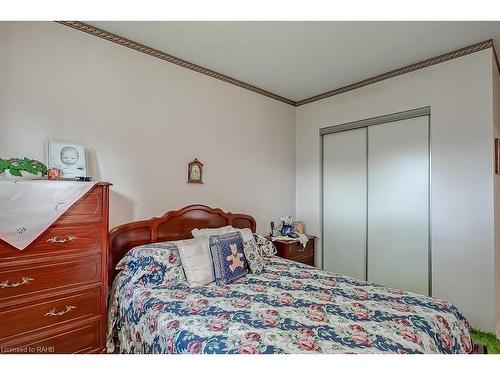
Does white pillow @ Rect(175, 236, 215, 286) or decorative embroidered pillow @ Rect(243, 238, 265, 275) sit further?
decorative embroidered pillow @ Rect(243, 238, 265, 275)

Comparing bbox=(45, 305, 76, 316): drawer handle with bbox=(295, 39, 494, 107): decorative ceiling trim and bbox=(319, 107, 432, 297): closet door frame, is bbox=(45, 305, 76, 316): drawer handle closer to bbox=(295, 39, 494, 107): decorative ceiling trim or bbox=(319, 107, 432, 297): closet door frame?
bbox=(319, 107, 432, 297): closet door frame

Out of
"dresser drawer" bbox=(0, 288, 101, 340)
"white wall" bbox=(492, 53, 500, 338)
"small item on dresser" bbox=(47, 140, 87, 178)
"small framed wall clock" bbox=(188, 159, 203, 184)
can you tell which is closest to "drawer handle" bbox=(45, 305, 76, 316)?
"dresser drawer" bbox=(0, 288, 101, 340)

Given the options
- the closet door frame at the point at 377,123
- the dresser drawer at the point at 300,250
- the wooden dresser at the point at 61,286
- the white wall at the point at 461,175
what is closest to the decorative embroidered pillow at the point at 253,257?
the dresser drawer at the point at 300,250

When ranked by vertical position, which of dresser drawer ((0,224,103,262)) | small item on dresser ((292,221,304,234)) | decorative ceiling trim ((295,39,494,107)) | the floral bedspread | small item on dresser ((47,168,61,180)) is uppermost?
decorative ceiling trim ((295,39,494,107))

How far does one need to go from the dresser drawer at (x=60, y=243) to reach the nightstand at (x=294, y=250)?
1947mm

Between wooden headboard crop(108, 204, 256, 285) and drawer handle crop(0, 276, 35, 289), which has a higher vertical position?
wooden headboard crop(108, 204, 256, 285)

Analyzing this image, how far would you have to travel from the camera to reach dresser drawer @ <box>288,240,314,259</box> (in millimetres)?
3105

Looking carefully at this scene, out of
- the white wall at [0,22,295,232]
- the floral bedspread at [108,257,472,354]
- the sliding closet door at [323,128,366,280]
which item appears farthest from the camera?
the sliding closet door at [323,128,366,280]

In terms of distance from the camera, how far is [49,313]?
152cm

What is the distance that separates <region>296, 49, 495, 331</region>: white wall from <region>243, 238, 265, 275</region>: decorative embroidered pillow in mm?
1736

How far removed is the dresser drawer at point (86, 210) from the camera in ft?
5.24

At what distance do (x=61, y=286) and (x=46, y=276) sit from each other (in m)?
0.10

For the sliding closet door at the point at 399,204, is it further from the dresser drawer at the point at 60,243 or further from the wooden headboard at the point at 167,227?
the dresser drawer at the point at 60,243

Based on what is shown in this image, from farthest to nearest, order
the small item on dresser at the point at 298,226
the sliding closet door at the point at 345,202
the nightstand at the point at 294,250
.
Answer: the small item on dresser at the point at 298,226, the sliding closet door at the point at 345,202, the nightstand at the point at 294,250
